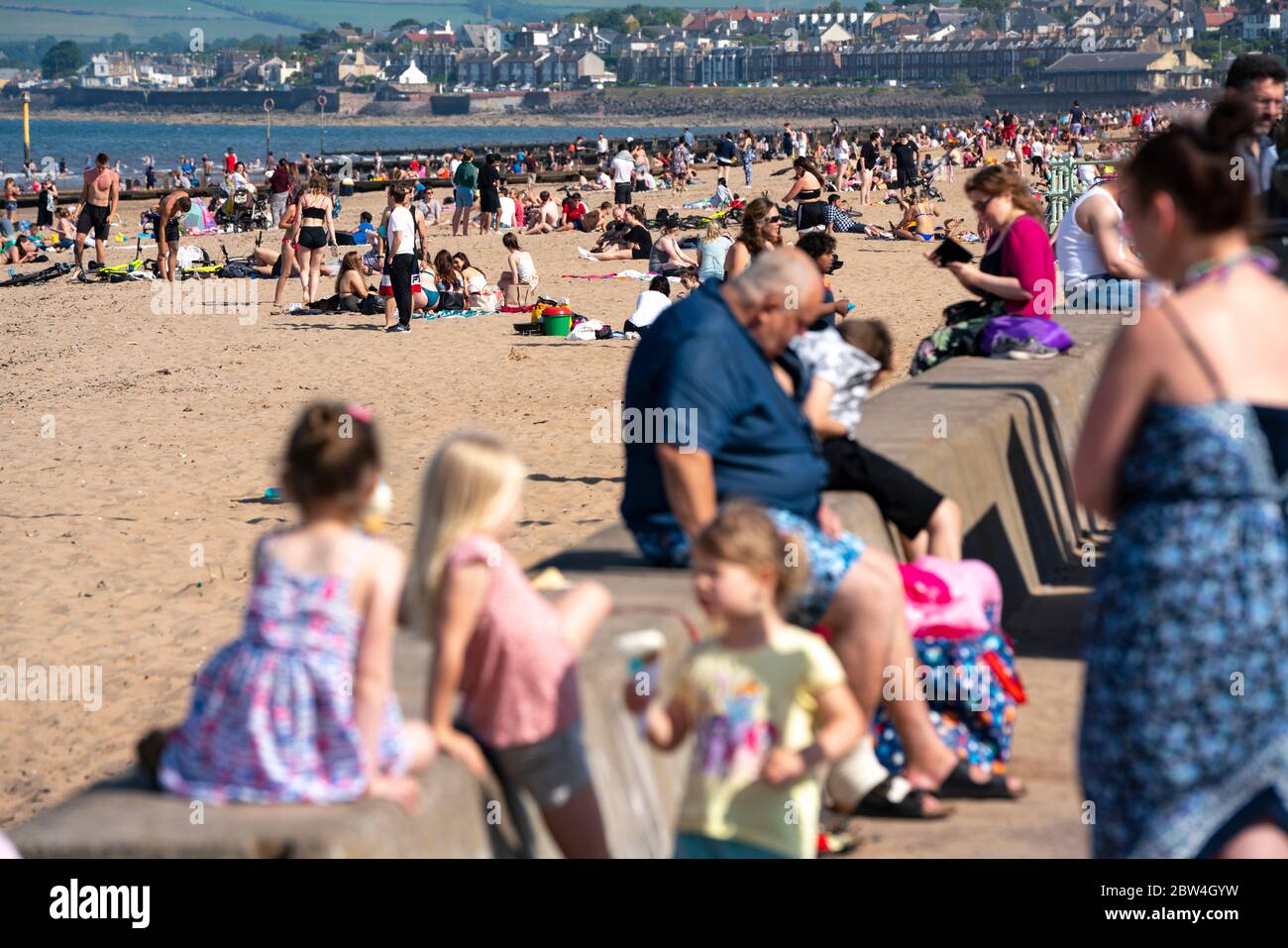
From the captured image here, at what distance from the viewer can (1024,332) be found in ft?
28.2

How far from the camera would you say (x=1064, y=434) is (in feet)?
27.5

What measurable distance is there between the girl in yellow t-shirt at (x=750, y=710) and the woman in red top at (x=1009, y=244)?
4382 millimetres

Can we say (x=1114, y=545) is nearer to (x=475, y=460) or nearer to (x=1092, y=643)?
(x=1092, y=643)

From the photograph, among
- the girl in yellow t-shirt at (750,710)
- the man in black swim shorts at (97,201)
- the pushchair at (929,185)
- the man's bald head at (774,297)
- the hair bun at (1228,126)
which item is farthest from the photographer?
the pushchair at (929,185)

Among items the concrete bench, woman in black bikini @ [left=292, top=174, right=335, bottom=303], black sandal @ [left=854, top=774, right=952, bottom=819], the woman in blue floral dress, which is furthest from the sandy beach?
the woman in blue floral dress

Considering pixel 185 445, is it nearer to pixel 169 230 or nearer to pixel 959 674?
pixel 959 674

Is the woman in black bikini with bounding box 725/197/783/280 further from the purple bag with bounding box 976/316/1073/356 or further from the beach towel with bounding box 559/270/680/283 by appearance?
the beach towel with bounding box 559/270/680/283

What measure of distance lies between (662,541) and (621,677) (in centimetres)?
102

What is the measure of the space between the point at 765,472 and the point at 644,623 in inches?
30.2

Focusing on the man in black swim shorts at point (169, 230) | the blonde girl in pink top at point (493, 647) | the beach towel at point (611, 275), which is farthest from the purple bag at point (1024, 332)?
the man in black swim shorts at point (169, 230)

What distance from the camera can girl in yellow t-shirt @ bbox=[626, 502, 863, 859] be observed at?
3805 millimetres

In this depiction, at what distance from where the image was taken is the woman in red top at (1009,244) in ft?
26.1

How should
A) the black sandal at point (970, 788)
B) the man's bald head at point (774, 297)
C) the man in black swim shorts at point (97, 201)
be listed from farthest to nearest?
1. the man in black swim shorts at point (97, 201)
2. the black sandal at point (970, 788)
3. the man's bald head at point (774, 297)

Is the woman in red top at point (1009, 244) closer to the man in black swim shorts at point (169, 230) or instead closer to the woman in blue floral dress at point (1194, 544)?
the woman in blue floral dress at point (1194, 544)
